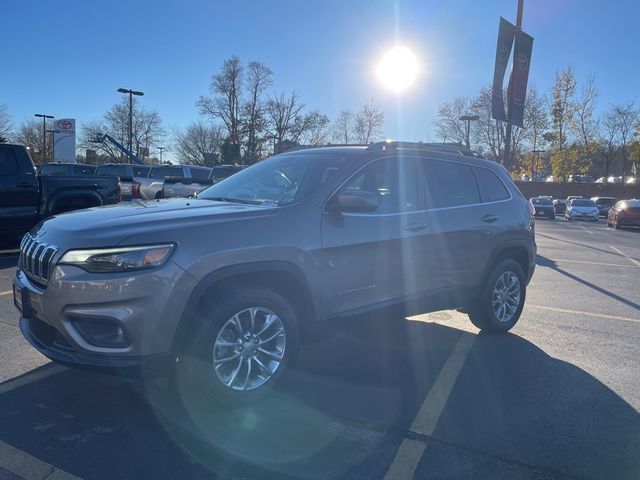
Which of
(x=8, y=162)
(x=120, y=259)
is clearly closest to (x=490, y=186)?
(x=120, y=259)

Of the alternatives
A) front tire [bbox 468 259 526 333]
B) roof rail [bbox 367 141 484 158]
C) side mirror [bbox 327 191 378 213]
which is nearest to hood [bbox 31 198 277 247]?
side mirror [bbox 327 191 378 213]

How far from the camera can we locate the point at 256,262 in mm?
3635

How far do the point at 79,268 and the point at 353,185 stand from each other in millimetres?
2170

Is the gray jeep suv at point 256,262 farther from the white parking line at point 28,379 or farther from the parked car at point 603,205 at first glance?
the parked car at point 603,205

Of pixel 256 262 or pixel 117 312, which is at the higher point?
pixel 256 262

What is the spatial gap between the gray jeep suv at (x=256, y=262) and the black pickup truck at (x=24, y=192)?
5.63 meters

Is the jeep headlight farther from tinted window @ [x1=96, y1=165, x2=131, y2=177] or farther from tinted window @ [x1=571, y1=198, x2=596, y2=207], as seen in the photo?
tinted window @ [x1=571, y1=198, x2=596, y2=207]

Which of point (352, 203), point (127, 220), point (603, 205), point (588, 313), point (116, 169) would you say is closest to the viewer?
point (127, 220)

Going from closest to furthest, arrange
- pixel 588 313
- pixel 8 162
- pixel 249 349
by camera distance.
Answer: pixel 249 349
pixel 588 313
pixel 8 162

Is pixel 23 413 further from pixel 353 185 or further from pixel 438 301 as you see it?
pixel 438 301

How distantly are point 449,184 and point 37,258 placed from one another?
11.8 ft

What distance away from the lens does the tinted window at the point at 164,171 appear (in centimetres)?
2222

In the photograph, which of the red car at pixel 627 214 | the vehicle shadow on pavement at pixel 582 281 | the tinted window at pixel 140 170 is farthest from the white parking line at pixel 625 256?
the tinted window at pixel 140 170

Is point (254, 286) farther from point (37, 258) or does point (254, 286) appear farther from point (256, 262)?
point (37, 258)
